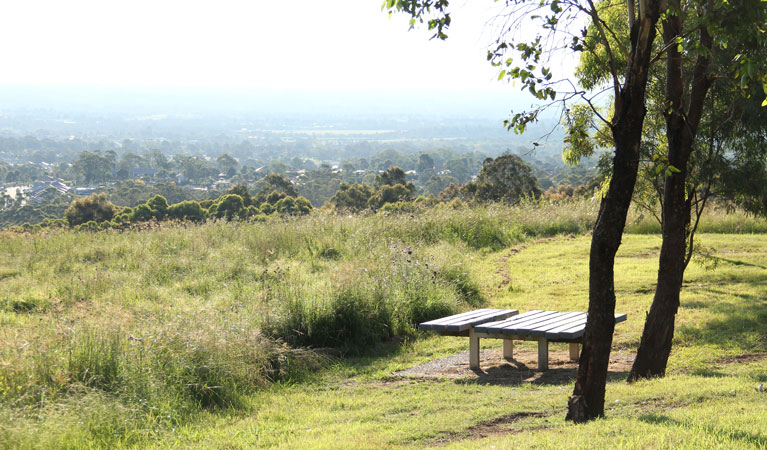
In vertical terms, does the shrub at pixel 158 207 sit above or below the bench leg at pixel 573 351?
below

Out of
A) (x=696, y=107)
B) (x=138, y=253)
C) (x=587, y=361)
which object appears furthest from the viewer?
(x=138, y=253)

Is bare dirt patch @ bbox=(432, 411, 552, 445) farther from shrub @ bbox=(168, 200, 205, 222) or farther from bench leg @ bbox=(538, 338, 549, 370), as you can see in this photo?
shrub @ bbox=(168, 200, 205, 222)

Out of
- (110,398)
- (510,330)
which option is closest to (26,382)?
(110,398)

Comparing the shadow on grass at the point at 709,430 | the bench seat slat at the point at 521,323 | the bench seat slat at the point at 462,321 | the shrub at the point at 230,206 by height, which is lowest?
the shrub at the point at 230,206

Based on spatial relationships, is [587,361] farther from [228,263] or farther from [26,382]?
[228,263]

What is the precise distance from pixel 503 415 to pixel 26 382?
413 centimetres

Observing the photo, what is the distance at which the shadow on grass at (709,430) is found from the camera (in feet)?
13.6

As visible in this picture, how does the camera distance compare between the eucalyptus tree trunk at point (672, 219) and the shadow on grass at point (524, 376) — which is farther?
the shadow on grass at point (524, 376)

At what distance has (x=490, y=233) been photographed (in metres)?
18.2

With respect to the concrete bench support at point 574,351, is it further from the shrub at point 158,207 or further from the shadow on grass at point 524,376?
the shrub at point 158,207

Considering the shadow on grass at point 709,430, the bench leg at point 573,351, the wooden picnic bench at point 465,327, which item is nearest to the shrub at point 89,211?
the wooden picnic bench at point 465,327

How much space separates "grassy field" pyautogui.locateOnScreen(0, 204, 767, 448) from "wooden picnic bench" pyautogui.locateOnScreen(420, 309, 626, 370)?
1.48ft

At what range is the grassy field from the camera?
213 inches

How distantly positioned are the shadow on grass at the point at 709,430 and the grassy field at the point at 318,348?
0.06 feet
